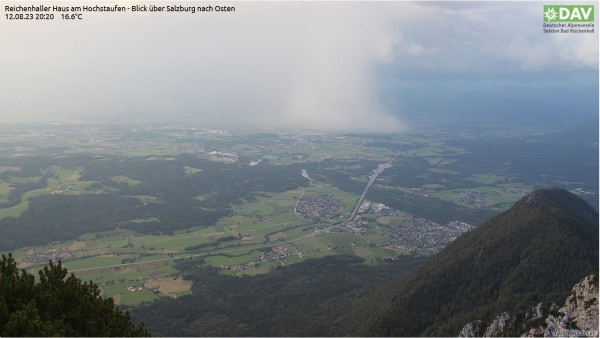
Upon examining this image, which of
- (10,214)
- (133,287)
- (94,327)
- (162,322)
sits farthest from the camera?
(10,214)

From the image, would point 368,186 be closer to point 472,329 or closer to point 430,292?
point 430,292

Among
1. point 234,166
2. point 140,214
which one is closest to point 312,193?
point 234,166

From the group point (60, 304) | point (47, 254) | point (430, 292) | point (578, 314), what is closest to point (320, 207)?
point (47, 254)

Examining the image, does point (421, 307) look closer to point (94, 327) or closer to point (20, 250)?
point (94, 327)

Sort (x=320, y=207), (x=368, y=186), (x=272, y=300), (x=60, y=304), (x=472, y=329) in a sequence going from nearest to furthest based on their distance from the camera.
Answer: (x=60, y=304), (x=472, y=329), (x=272, y=300), (x=320, y=207), (x=368, y=186)

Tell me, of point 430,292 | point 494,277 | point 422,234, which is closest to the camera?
point 430,292
